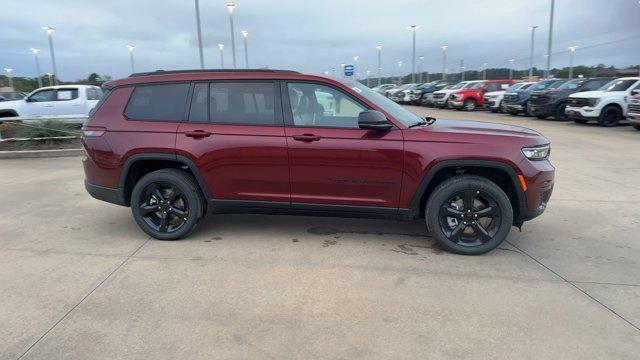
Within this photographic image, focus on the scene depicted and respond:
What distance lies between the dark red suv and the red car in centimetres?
2331

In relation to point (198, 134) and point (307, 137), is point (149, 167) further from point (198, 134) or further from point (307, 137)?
point (307, 137)

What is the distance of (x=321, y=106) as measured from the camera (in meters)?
4.80

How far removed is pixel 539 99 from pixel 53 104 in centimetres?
1792

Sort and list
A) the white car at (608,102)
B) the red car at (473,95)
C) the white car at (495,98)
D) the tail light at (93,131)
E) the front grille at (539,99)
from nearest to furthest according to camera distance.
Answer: the tail light at (93,131)
the white car at (608,102)
the front grille at (539,99)
the white car at (495,98)
the red car at (473,95)

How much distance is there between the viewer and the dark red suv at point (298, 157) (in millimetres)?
4523

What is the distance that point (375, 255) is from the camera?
183 inches

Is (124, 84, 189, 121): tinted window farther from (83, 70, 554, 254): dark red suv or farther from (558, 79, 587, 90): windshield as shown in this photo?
(558, 79, 587, 90): windshield

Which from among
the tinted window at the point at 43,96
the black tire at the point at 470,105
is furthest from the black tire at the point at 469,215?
the black tire at the point at 470,105

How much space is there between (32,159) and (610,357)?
1110cm

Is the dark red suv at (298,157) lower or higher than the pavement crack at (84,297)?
higher

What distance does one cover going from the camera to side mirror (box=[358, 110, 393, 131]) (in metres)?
4.41

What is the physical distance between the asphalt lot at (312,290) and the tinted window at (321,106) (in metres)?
1.26

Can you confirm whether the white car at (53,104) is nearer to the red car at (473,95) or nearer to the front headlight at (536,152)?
the front headlight at (536,152)

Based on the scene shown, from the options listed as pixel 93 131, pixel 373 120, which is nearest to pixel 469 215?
pixel 373 120
